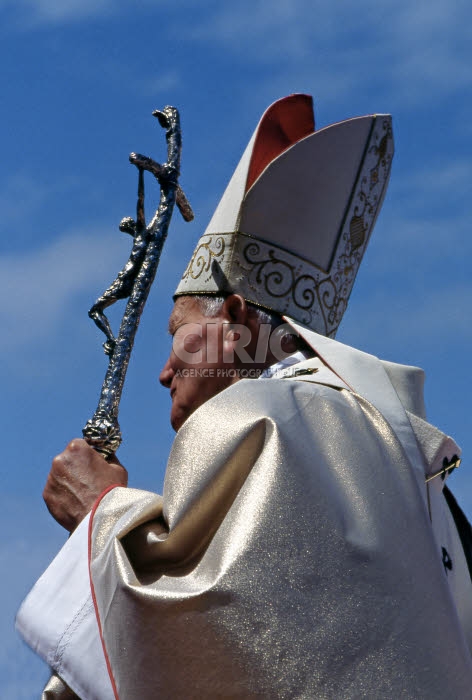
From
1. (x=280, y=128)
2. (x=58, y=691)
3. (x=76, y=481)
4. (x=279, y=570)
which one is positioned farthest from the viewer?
(x=280, y=128)

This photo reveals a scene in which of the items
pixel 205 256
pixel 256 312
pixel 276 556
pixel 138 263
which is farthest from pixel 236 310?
pixel 276 556

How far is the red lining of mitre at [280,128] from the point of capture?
5.52 metres

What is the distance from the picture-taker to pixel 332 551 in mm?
3822

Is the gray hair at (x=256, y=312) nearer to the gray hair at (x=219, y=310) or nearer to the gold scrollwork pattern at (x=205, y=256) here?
the gray hair at (x=219, y=310)

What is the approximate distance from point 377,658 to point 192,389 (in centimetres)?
163

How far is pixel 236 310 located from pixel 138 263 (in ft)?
1.88

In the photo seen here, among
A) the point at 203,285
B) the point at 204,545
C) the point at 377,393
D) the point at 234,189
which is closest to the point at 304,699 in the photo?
A: the point at 204,545

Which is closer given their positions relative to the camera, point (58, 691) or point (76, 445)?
point (58, 691)

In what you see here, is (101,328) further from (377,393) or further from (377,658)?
(377,658)

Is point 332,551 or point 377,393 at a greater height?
point 377,393

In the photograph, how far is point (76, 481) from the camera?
456 cm

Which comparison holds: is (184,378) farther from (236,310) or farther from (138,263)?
(138,263)

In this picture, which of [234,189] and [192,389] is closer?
[192,389]

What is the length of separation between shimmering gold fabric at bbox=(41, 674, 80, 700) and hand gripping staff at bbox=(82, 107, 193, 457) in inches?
47.2
